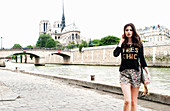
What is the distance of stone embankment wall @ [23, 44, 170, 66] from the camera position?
33469 millimetres

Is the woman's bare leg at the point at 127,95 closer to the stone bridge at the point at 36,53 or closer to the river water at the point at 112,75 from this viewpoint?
the river water at the point at 112,75

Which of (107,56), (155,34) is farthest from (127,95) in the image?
(155,34)

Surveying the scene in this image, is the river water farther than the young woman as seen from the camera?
Yes

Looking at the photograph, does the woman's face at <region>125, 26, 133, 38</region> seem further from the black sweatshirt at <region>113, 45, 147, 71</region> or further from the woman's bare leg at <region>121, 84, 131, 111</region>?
the woman's bare leg at <region>121, 84, 131, 111</region>

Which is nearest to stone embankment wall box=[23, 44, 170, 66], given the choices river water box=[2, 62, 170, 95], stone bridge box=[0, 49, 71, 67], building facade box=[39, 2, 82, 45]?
stone bridge box=[0, 49, 71, 67]

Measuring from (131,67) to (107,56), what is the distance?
43.3 metres

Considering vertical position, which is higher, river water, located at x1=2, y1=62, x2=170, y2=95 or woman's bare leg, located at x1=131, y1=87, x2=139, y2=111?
woman's bare leg, located at x1=131, y1=87, x2=139, y2=111

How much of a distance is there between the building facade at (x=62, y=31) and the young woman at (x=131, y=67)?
99.2 m

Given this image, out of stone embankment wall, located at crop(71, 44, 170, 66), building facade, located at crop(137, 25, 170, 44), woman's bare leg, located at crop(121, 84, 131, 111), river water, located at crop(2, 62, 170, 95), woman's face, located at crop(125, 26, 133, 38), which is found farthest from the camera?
building facade, located at crop(137, 25, 170, 44)

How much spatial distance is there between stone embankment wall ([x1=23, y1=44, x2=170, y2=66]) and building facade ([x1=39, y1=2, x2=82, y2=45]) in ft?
102

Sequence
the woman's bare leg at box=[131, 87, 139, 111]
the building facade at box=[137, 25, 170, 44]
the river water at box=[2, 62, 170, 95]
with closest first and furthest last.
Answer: the woman's bare leg at box=[131, 87, 139, 111]
the river water at box=[2, 62, 170, 95]
the building facade at box=[137, 25, 170, 44]

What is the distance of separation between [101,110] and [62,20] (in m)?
132

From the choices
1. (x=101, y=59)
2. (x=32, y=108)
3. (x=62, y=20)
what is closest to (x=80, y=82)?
(x=32, y=108)

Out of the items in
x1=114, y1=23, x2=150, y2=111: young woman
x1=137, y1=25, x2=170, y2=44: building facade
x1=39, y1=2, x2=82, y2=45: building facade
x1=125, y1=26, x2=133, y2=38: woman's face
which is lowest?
x1=114, y1=23, x2=150, y2=111: young woman
